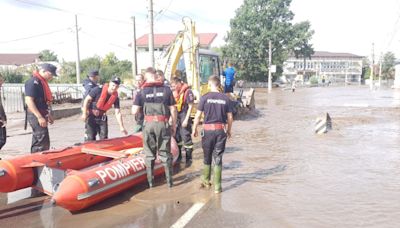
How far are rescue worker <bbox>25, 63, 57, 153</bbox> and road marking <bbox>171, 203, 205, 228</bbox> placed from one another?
2982 mm

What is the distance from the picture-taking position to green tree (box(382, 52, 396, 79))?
316 feet

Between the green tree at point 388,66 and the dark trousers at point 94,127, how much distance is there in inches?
3975

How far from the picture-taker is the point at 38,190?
6.36 m

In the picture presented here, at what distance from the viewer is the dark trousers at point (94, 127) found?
7707 mm

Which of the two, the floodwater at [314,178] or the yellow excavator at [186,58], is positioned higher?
the yellow excavator at [186,58]

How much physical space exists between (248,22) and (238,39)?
9.78 ft

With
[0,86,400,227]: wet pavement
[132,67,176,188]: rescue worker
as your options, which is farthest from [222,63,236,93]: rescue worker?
[132,67,176,188]: rescue worker

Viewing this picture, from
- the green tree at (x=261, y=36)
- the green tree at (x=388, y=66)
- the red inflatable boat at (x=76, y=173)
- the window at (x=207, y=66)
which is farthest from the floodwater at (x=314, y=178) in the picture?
the green tree at (x=388, y=66)

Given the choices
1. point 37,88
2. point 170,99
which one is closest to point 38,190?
point 37,88

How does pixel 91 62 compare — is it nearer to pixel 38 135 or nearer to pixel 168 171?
pixel 38 135

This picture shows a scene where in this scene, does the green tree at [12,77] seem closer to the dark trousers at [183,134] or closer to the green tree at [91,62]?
the green tree at [91,62]

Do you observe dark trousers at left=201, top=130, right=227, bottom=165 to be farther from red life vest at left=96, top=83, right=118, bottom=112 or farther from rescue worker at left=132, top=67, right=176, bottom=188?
red life vest at left=96, top=83, right=118, bottom=112

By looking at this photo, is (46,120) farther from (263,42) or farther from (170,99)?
(263,42)

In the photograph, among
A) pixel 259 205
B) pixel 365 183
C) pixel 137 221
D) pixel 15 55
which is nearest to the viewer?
pixel 137 221
